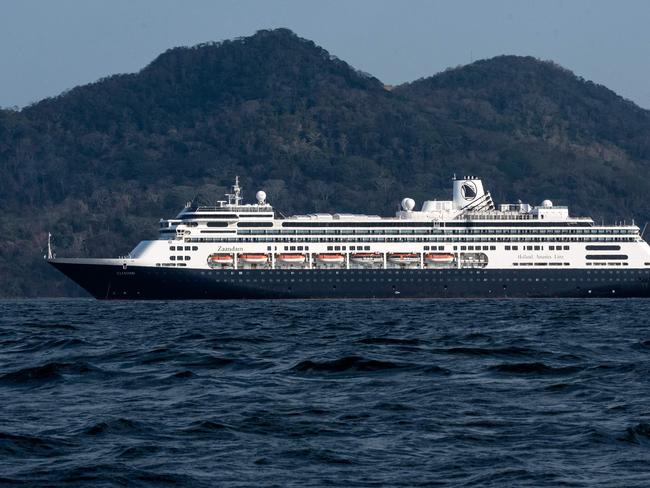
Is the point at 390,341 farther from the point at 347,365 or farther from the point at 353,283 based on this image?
the point at 353,283

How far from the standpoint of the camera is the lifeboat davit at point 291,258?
121m

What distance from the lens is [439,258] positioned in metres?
123

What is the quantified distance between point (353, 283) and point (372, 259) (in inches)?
167

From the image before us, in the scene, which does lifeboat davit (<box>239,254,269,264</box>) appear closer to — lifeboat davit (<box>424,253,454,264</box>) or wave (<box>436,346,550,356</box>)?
lifeboat davit (<box>424,253,454,264</box>)

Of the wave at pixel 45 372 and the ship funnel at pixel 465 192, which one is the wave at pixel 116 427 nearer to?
the wave at pixel 45 372

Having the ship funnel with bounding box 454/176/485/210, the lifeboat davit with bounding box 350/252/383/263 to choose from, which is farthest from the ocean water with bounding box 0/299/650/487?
the ship funnel with bounding box 454/176/485/210

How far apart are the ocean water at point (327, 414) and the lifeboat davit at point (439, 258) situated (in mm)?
80086

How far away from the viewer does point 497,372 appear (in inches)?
1255

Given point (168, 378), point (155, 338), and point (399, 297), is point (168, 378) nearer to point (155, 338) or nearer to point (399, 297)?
point (155, 338)

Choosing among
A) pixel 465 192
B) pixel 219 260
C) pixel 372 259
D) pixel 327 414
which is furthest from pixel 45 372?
pixel 465 192

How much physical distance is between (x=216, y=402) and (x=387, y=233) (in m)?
98.1

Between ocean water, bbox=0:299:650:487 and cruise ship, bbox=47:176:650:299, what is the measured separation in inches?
2970

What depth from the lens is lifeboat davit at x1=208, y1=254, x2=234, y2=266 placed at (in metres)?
119

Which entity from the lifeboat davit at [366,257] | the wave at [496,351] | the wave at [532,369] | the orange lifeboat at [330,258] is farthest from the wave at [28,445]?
the lifeboat davit at [366,257]
